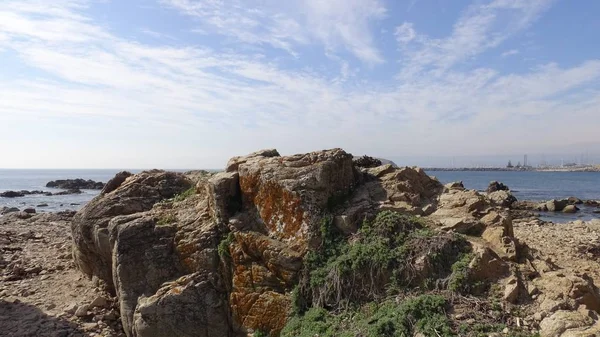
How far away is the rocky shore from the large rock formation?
3 cm

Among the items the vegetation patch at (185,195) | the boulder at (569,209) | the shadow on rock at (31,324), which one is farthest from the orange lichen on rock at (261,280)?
the boulder at (569,209)

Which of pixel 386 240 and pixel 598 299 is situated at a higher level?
pixel 386 240

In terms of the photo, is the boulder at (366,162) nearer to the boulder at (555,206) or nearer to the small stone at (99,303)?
the small stone at (99,303)

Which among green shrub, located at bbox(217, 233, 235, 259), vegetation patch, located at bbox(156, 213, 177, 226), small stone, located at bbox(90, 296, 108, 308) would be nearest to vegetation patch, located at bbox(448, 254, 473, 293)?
green shrub, located at bbox(217, 233, 235, 259)

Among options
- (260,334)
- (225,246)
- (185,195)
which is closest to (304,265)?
(260,334)

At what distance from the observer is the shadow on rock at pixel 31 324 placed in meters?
10.1

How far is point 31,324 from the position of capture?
1051cm

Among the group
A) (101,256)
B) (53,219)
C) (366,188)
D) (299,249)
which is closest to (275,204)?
(299,249)

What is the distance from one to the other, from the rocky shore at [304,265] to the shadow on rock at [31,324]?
0.04 m

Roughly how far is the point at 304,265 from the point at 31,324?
7044mm

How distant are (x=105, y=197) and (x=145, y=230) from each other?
319cm

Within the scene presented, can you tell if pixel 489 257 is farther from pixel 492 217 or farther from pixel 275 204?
pixel 275 204

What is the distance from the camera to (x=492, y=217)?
9047 millimetres

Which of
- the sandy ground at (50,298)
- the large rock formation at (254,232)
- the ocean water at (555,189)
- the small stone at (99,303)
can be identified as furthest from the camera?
the ocean water at (555,189)
